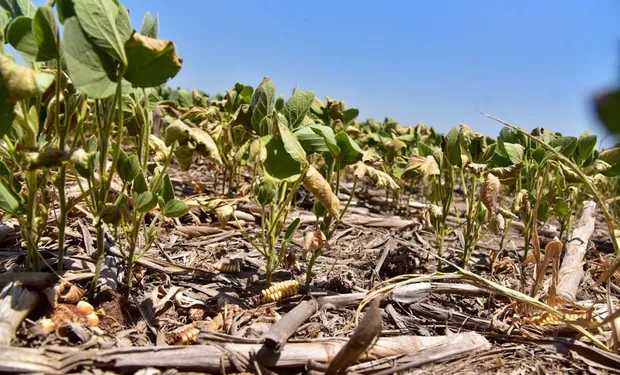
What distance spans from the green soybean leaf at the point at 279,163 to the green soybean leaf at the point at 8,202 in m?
0.63

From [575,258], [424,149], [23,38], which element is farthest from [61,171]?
[575,258]

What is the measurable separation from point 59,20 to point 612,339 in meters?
1.68

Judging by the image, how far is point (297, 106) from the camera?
58.4 inches

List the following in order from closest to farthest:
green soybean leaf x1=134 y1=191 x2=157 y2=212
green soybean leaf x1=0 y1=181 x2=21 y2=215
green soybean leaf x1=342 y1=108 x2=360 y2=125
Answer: green soybean leaf x1=0 y1=181 x2=21 y2=215
green soybean leaf x1=134 y1=191 x2=157 y2=212
green soybean leaf x1=342 y1=108 x2=360 y2=125

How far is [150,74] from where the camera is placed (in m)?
1.09

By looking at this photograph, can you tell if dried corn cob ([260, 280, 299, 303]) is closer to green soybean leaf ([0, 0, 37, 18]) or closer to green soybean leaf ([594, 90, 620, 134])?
green soybean leaf ([0, 0, 37, 18])

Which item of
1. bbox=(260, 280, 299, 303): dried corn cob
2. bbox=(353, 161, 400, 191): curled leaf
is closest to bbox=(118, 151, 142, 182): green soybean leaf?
bbox=(260, 280, 299, 303): dried corn cob

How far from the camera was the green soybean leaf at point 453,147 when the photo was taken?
179 cm

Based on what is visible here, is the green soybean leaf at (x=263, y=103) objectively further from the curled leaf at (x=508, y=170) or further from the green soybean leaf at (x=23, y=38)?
the curled leaf at (x=508, y=170)

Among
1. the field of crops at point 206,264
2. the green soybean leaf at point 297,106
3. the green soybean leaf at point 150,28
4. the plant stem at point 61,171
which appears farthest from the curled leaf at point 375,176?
the plant stem at point 61,171

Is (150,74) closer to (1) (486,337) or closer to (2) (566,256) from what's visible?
(1) (486,337)

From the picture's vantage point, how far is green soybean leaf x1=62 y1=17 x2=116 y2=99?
95 cm

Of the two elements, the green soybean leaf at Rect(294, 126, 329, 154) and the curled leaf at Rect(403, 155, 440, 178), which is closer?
the green soybean leaf at Rect(294, 126, 329, 154)

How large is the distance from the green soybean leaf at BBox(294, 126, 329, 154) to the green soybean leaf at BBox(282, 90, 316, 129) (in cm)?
9
